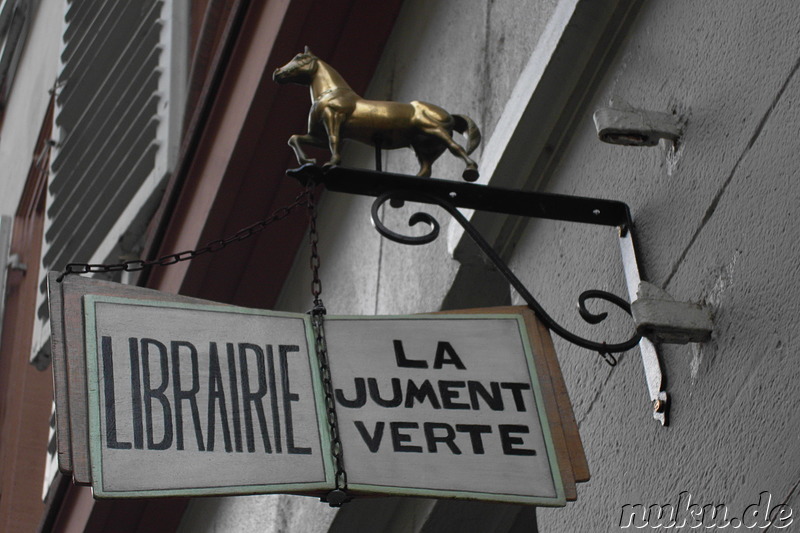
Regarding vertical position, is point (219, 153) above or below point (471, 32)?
below

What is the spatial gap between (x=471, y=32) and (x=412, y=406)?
1.93 m

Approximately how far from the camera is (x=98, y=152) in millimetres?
6719

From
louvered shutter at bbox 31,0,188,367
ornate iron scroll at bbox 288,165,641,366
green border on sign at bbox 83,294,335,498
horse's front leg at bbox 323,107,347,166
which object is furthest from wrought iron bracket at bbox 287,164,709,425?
louvered shutter at bbox 31,0,188,367

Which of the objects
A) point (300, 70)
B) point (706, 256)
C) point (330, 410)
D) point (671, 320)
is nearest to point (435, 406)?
point (330, 410)

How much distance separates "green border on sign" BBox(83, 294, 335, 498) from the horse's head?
2.33 ft

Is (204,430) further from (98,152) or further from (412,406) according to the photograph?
(98,152)

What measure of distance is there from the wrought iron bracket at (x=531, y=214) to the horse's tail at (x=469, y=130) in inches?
6.3

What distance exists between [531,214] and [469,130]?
0.81 feet

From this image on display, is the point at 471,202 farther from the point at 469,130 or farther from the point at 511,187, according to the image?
the point at 511,187

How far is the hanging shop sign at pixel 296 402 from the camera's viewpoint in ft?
7.45

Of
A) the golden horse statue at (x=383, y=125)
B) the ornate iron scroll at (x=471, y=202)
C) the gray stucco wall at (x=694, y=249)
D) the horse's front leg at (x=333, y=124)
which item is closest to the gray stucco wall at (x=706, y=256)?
the gray stucco wall at (x=694, y=249)

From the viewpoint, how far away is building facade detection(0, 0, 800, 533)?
8.04ft

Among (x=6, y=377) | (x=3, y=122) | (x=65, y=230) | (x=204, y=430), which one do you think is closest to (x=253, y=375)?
(x=204, y=430)

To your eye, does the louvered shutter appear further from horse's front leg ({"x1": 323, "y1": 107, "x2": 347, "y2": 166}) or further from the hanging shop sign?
the hanging shop sign
